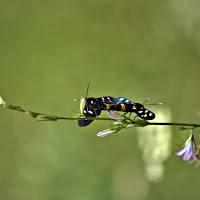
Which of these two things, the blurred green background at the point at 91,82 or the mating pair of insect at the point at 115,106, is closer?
the mating pair of insect at the point at 115,106

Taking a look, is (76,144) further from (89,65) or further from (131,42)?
(131,42)

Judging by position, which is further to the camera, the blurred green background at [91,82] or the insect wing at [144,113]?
the blurred green background at [91,82]

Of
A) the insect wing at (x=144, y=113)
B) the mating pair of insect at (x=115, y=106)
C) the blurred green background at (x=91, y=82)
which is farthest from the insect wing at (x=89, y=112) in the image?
the blurred green background at (x=91, y=82)

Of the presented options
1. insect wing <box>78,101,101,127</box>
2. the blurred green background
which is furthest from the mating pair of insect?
the blurred green background

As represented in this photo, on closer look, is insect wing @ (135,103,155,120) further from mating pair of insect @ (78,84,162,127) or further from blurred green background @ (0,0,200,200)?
blurred green background @ (0,0,200,200)

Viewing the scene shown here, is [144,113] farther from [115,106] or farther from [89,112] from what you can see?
[89,112]

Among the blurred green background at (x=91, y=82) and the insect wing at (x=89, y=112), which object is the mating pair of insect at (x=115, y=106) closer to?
the insect wing at (x=89, y=112)

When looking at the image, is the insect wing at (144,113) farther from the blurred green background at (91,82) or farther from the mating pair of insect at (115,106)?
the blurred green background at (91,82)

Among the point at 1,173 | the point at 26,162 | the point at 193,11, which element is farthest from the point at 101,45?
the point at 1,173

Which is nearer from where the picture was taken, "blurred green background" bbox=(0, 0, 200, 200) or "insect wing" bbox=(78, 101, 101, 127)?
"insect wing" bbox=(78, 101, 101, 127)

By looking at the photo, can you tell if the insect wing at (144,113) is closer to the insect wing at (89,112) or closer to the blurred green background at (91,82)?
the insect wing at (89,112)
